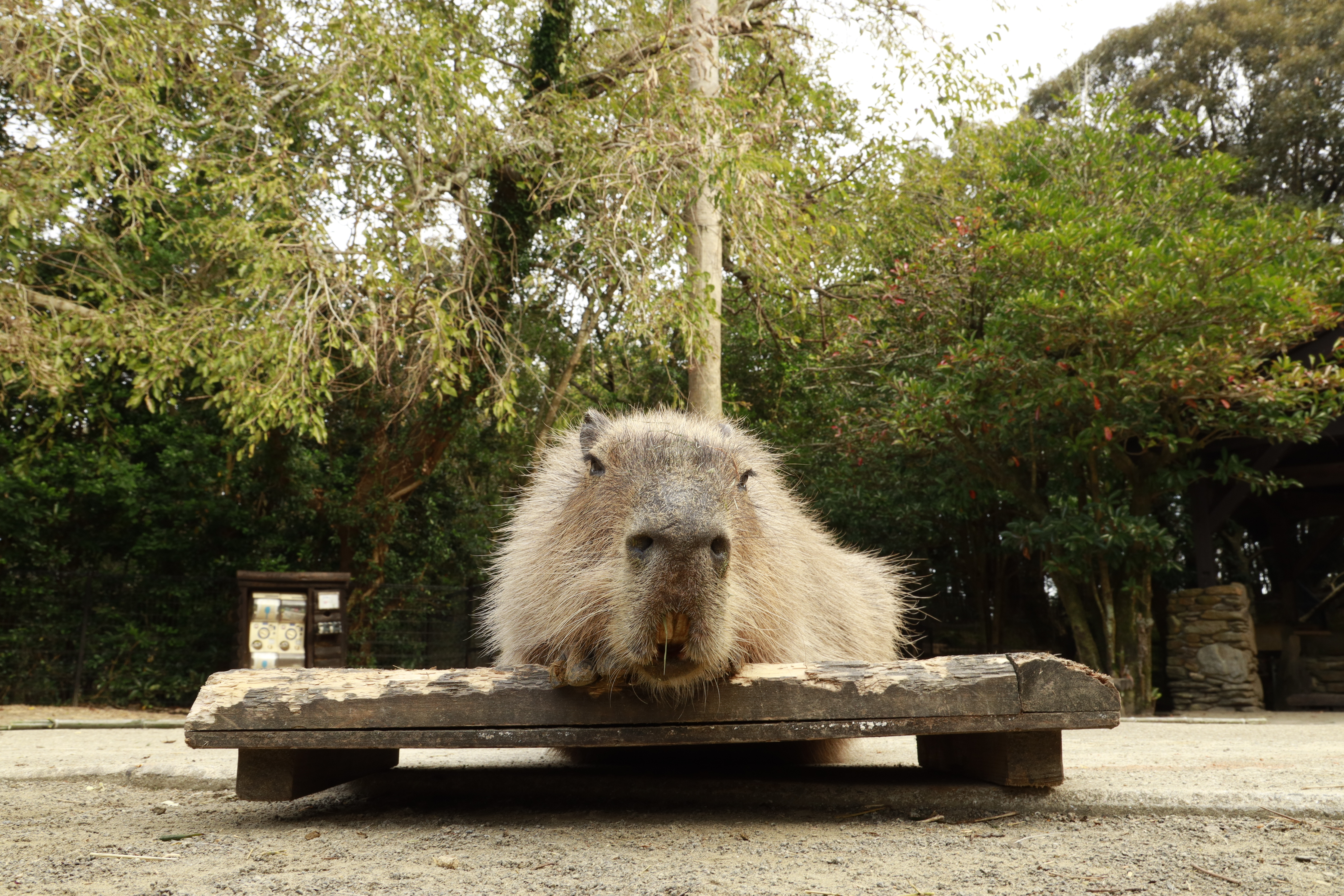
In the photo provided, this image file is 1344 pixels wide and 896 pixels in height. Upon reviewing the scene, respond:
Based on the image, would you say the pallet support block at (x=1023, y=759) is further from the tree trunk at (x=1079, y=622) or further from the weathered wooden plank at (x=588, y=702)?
→ the tree trunk at (x=1079, y=622)

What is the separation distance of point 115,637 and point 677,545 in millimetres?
10904

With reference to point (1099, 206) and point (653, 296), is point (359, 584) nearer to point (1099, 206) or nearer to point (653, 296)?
point (653, 296)

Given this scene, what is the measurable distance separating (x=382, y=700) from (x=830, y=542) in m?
2.35

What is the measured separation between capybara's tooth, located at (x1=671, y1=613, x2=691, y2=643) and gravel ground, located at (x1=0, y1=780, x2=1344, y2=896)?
0.51 meters

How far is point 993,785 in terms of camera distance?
9.57 ft

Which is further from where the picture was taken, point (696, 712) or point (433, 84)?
point (433, 84)

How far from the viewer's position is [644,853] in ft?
7.41

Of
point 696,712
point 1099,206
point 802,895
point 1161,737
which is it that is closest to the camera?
point 802,895

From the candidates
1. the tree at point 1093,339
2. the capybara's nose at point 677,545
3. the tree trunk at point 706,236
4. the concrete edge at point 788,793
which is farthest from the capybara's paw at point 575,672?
the tree at point 1093,339

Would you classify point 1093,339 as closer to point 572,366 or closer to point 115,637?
point 572,366

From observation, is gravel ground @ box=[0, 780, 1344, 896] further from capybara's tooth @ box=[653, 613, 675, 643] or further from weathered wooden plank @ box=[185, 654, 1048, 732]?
capybara's tooth @ box=[653, 613, 675, 643]

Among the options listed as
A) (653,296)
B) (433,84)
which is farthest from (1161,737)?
(433,84)

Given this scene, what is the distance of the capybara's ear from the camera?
2975 millimetres

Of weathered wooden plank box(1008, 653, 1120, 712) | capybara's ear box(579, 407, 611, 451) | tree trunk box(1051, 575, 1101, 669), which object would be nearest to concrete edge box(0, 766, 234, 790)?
capybara's ear box(579, 407, 611, 451)
